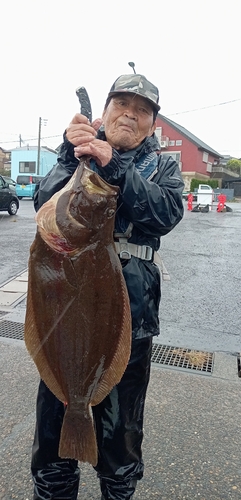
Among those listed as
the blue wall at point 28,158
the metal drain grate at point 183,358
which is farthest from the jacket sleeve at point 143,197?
the blue wall at point 28,158

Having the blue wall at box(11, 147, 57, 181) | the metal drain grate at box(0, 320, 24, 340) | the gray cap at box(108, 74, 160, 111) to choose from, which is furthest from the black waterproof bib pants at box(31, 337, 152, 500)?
the blue wall at box(11, 147, 57, 181)

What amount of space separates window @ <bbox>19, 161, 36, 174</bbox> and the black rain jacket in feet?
141

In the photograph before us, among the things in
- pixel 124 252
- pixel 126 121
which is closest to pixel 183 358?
pixel 124 252

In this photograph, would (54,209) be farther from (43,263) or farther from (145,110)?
(145,110)

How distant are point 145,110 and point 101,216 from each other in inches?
28.3

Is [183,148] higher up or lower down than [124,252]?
higher up

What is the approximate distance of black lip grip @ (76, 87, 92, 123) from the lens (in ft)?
5.77

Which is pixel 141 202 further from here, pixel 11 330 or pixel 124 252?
pixel 11 330

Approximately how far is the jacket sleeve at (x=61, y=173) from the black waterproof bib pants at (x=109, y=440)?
803mm

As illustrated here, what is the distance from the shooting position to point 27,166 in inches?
1732

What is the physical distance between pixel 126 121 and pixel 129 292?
803 millimetres

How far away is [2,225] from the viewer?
46.9 ft

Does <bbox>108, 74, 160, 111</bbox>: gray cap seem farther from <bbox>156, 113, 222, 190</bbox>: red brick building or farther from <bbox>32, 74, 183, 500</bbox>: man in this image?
<bbox>156, 113, 222, 190</bbox>: red brick building

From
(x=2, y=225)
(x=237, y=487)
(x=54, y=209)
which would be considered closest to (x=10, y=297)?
(x=237, y=487)
